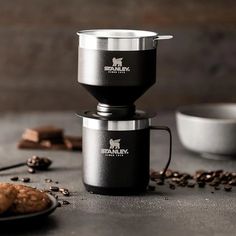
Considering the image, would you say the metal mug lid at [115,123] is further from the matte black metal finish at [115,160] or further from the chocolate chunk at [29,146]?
the chocolate chunk at [29,146]

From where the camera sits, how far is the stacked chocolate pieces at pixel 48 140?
227cm

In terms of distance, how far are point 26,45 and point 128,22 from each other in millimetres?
369

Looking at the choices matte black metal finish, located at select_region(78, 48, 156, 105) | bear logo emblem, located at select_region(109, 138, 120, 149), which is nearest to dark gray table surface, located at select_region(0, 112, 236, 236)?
bear logo emblem, located at select_region(109, 138, 120, 149)

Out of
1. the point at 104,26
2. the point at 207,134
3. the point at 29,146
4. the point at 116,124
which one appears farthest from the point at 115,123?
the point at 104,26

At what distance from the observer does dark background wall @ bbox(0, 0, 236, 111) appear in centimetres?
300

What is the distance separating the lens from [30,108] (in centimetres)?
306

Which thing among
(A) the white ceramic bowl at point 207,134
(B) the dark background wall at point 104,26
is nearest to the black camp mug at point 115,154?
(A) the white ceramic bowl at point 207,134

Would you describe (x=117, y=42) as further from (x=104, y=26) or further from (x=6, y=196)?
(x=104, y=26)

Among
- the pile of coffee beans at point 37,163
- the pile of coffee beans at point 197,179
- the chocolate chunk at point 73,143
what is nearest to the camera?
the pile of coffee beans at point 197,179

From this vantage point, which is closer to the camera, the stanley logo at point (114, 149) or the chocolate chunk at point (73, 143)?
the stanley logo at point (114, 149)

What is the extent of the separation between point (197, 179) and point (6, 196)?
0.57 meters

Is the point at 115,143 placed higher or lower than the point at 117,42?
lower

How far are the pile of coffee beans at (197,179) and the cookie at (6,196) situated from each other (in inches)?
17.6

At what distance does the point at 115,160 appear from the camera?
1.75 metres
